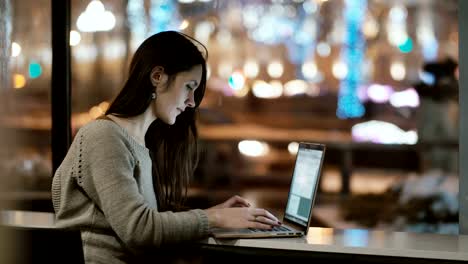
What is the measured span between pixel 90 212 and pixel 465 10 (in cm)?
146

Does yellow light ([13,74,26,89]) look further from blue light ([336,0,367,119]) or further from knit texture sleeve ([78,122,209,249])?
blue light ([336,0,367,119])

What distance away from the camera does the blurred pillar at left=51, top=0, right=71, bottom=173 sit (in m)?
3.23

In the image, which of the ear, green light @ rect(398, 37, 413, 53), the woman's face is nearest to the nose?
the woman's face

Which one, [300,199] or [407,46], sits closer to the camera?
[300,199]

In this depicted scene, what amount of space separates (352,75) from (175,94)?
1504cm

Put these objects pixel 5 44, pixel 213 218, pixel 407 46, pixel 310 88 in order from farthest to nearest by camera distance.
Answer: pixel 310 88, pixel 407 46, pixel 5 44, pixel 213 218

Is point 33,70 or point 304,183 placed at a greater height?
point 33,70

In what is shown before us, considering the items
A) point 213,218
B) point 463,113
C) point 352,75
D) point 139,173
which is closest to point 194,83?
point 139,173

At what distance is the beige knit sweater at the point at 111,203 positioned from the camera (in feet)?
7.13

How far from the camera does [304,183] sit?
8.17 feet

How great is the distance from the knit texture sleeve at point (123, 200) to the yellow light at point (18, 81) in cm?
130

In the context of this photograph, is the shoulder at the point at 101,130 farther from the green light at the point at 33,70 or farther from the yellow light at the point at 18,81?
the green light at the point at 33,70

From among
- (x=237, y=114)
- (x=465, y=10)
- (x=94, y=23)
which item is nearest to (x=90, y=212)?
(x=465, y=10)

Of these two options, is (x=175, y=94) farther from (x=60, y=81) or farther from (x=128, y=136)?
(x=60, y=81)
